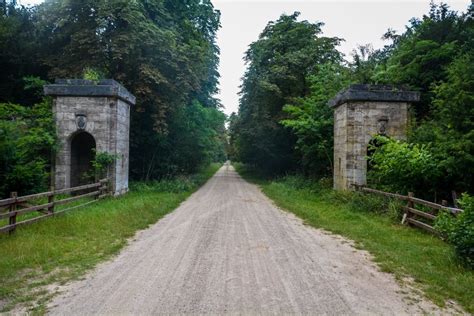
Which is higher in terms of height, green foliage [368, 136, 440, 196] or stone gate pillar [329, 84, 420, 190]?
stone gate pillar [329, 84, 420, 190]

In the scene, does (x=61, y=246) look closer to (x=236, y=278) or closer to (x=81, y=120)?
(x=236, y=278)

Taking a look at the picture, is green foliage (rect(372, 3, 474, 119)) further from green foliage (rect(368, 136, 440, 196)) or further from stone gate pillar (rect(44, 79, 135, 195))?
stone gate pillar (rect(44, 79, 135, 195))

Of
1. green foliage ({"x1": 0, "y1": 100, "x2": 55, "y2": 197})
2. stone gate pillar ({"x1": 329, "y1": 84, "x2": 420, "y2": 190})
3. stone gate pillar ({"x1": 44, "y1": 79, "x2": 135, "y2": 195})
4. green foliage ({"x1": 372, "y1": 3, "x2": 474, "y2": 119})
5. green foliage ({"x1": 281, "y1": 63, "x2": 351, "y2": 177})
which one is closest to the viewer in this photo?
green foliage ({"x1": 0, "y1": 100, "x2": 55, "y2": 197})

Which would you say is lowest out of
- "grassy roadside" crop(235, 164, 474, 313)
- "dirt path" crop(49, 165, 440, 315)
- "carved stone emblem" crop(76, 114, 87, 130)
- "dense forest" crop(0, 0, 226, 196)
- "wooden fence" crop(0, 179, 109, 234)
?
"dirt path" crop(49, 165, 440, 315)

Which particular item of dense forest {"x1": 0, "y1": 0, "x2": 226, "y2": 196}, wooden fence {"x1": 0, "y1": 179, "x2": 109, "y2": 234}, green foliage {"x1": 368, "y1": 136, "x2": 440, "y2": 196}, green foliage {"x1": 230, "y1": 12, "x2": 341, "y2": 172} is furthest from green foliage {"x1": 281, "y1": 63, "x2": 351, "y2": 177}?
wooden fence {"x1": 0, "y1": 179, "x2": 109, "y2": 234}

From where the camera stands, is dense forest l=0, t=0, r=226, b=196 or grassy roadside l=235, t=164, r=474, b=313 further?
dense forest l=0, t=0, r=226, b=196

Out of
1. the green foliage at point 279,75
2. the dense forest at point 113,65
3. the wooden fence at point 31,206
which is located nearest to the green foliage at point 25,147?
the dense forest at point 113,65

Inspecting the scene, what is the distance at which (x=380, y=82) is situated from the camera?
1742cm

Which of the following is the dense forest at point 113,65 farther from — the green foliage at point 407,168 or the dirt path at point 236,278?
the green foliage at point 407,168

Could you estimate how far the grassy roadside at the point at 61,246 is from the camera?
493 centimetres

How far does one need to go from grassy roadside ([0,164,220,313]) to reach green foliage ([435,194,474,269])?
607cm

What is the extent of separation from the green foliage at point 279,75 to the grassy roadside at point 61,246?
1419 centimetres

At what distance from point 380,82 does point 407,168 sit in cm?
828

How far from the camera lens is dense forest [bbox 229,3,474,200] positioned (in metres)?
10.1
